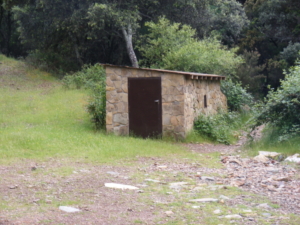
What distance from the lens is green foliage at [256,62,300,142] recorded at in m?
11.0

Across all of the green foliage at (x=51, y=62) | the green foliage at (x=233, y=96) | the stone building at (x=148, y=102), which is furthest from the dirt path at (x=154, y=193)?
the green foliage at (x=51, y=62)

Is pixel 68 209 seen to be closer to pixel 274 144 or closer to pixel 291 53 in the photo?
pixel 274 144

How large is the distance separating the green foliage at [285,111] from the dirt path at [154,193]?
1991 millimetres

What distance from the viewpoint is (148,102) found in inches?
516

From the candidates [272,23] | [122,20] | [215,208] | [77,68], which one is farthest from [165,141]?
[272,23]

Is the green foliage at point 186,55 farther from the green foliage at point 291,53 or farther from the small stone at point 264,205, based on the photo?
the small stone at point 264,205

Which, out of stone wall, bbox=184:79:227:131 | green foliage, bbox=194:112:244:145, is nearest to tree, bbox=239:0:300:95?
stone wall, bbox=184:79:227:131

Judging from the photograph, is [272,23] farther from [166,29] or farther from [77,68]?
[77,68]

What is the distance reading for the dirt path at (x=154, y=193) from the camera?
17.7ft

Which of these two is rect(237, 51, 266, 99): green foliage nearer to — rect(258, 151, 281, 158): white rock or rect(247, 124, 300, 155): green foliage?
rect(247, 124, 300, 155): green foliage

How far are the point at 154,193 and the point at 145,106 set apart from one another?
21.7 feet

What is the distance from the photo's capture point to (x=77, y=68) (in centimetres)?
2761

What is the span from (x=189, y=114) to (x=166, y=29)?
868 cm

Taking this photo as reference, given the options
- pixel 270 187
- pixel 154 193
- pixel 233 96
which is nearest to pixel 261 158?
pixel 270 187
